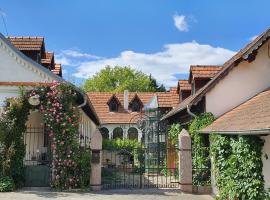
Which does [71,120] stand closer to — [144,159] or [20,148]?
[20,148]

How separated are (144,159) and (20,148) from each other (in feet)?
32.1

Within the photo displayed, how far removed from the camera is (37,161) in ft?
54.5

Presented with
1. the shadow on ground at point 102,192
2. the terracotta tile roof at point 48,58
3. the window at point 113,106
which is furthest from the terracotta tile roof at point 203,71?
the window at point 113,106

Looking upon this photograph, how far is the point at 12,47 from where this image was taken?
1742 cm

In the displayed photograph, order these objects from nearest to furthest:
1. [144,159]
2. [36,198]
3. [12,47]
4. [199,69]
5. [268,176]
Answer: [268,176]
[36,198]
[12,47]
[199,69]
[144,159]

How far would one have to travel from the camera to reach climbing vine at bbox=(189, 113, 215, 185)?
15250 mm

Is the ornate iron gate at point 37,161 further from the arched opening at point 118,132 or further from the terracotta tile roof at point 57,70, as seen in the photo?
the arched opening at point 118,132

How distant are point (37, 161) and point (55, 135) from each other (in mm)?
1952

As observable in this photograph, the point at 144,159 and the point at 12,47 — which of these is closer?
the point at 12,47

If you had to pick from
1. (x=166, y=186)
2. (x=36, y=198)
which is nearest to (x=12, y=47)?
(x=36, y=198)

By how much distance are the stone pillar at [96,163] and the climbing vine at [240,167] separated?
14.3 ft

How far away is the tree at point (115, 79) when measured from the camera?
7162 cm

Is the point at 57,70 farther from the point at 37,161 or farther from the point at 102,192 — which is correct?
the point at 102,192

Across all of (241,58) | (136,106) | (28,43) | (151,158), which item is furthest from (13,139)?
(136,106)
